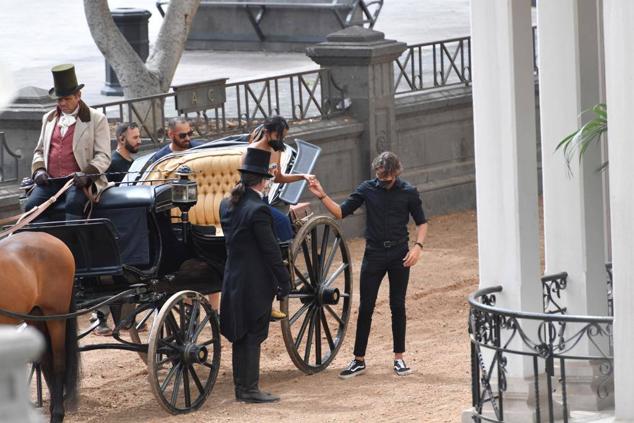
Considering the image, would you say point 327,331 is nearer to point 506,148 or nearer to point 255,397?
point 255,397

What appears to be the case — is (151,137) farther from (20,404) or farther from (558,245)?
(20,404)

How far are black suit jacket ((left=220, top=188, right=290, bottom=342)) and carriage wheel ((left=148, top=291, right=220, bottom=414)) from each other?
21 centimetres

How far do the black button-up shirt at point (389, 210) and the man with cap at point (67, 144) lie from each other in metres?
1.89

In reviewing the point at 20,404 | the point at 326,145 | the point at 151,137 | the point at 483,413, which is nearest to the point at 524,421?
the point at 483,413

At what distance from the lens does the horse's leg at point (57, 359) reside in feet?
30.7

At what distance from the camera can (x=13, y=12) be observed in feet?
104

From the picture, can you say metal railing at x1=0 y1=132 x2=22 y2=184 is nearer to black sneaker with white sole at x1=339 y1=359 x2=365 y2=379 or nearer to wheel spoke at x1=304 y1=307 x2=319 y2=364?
wheel spoke at x1=304 y1=307 x2=319 y2=364

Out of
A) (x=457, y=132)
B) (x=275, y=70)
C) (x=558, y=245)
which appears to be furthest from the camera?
(x=275, y=70)

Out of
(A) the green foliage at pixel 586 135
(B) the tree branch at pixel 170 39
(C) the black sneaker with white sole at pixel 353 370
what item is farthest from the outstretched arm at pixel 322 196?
(B) the tree branch at pixel 170 39

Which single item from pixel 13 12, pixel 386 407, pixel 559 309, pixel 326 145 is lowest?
pixel 386 407

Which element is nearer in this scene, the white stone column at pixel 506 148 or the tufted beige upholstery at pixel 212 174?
the white stone column at pixel 506 148

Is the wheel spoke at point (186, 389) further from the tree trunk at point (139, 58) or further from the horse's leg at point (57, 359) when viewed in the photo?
the tree trunk at point (139, 58)

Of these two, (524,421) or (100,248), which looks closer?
(524,421)

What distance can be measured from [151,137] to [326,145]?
2730mm
